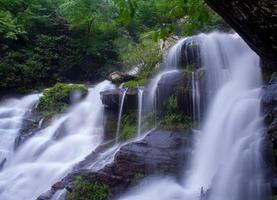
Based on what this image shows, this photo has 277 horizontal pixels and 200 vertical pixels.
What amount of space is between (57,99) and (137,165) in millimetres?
6623

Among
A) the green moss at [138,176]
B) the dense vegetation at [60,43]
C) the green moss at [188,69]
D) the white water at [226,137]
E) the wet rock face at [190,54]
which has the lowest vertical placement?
the green moss at [138,176]

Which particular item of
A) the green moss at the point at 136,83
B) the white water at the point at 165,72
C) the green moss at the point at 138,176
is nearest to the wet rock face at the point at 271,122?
the green moss at the point at 138,176

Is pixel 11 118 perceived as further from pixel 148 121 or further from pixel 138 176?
pixel 138 176

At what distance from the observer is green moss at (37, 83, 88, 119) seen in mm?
14688

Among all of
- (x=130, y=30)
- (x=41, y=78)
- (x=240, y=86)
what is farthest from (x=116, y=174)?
(x=130, y=30)

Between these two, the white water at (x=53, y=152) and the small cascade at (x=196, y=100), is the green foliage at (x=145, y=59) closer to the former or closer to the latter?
the white water at (x=53, y=152)

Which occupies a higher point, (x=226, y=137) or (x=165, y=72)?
(x=165, y=72)

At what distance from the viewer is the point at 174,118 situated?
10914mm

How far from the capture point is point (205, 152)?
9641mm

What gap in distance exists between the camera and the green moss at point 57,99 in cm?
1469

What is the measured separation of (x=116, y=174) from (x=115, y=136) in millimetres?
2868

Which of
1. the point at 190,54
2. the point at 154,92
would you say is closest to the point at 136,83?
the point at 154,92

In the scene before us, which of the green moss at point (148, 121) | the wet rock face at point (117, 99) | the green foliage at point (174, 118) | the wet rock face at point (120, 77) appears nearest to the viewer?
the green foliage at point (174, 118)

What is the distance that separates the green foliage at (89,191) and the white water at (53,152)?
1.57m
